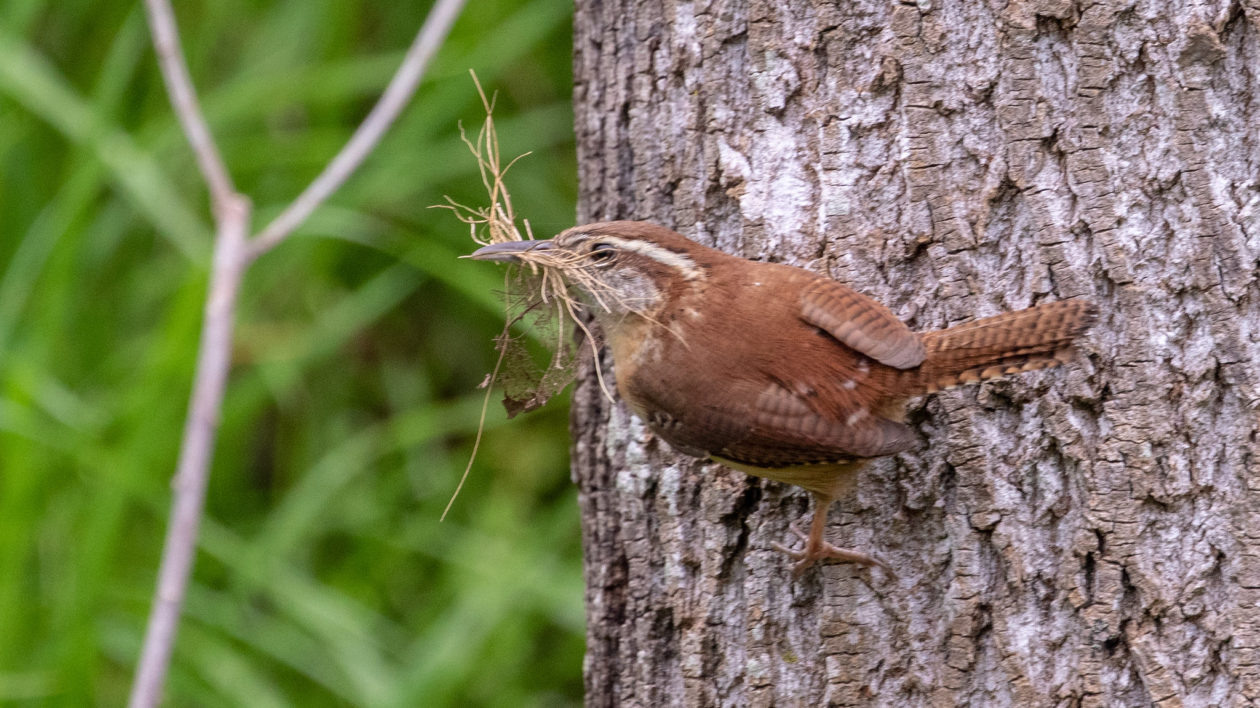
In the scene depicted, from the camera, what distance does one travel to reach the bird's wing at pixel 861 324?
2.06 m

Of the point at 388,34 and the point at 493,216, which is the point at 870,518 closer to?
the point at 493,216

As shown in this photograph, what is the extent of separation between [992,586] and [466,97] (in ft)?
9.87

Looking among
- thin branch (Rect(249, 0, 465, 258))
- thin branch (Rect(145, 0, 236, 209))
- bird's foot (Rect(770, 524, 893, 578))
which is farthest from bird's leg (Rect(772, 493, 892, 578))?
thin branch (Rect(145, 0, 236, 209))

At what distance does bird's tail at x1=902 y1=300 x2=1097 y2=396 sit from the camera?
1.97 m

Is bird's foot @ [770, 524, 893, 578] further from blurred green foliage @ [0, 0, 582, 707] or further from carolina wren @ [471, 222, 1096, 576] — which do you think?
blurred green foliage @ [0, 0, 582, 707]

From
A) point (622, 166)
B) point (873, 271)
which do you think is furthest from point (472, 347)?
point (873, 271)

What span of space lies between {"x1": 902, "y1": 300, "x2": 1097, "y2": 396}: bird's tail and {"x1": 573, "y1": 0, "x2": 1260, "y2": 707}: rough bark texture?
0.40 ft

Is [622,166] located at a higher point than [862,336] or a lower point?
higher

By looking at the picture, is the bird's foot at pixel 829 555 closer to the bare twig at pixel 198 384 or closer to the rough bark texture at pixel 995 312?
the rough bark texture at pixel 995 312

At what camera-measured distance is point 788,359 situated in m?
2.13

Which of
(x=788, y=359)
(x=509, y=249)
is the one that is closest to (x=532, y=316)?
(x=509, y=249)

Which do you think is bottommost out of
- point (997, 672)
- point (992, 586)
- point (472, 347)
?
point (997, 672)

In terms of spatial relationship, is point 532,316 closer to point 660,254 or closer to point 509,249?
point 509,249

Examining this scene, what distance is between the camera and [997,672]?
213cm
